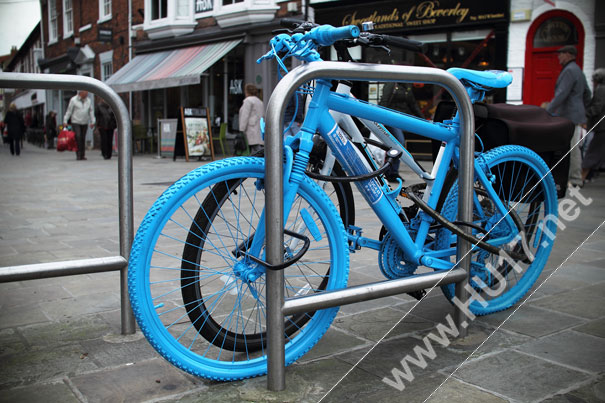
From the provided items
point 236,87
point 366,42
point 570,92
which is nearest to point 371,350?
point 366,42

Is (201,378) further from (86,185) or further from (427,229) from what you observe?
(86,185)

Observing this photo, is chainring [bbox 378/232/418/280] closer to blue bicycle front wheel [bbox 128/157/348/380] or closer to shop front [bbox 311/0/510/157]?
blue bicycle front wheel [bbox 128/157/348/380]

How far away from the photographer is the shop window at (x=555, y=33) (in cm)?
1104

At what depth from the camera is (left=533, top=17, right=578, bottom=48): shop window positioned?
1104 cm

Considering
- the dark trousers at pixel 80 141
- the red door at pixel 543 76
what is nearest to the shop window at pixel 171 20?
the dark trousers at pixel 80 141

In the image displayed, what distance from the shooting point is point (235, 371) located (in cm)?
208

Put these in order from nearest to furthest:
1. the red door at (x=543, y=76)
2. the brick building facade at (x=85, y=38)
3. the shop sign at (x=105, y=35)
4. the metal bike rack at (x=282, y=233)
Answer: the metal bike rack at (x=282, y=233) < the red door at (x=543, y=76) < the shop sign at (x=105, y=35) < the brick building facade at (x=85, y=38)

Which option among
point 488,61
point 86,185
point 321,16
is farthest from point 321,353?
point 321,16

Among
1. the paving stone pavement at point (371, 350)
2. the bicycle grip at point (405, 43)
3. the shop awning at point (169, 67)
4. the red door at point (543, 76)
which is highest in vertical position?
the shop awning at point (169, 67)

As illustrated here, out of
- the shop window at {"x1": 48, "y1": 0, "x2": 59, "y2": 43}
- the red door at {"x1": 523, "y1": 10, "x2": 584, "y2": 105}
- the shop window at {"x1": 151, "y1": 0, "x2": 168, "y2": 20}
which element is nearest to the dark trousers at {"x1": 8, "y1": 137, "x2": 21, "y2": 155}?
the shop window at {"x1": 151, "y1": 0, "x2": 168, "y2": 20}

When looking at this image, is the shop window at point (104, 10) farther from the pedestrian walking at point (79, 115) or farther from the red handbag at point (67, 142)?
the pedestrian walking at point (79, 115)

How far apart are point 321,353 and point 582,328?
1133 mm

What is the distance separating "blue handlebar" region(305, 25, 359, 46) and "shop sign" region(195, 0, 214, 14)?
1689cm

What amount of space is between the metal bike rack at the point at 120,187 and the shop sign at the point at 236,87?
14.7 metres
